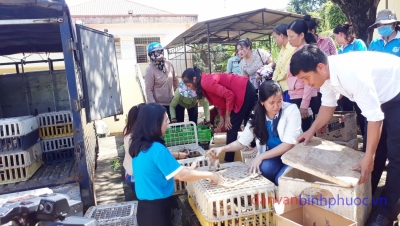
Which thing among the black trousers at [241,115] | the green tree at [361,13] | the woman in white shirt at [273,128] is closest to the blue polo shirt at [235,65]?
the black trousers at [241,115]

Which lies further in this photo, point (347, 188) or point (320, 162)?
point (320, 162)

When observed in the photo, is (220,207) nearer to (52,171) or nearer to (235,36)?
(52,171)

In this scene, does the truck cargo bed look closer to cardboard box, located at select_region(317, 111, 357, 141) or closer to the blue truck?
the blue truck

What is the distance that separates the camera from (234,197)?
7.68 ft

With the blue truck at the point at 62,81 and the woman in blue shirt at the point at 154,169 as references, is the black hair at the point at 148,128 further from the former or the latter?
the blue truck at the point at 62,81

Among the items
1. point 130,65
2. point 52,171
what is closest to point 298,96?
point 52,171

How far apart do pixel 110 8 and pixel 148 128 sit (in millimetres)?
25467

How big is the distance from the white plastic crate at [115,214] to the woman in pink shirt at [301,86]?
211cm

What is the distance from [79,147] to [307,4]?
31.2 m

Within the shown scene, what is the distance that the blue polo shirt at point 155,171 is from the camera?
7.46 feet

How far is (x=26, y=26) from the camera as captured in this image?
4.21 meters

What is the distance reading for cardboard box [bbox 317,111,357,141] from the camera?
389 cm

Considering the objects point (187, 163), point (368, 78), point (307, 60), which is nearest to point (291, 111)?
point (307, 60)

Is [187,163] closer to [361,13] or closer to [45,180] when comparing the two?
[45,180]
